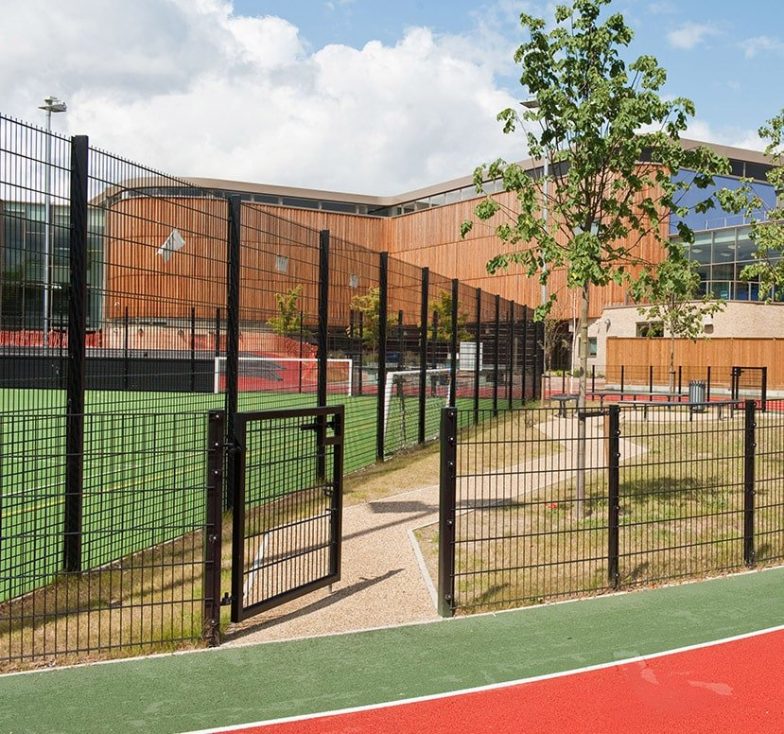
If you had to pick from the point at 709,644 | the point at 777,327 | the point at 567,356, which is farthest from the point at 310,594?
the point at 567,356

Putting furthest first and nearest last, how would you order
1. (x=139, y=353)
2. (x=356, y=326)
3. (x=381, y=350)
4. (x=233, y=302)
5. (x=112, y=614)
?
(x=381, y=350) < (x=356, y=326) < (x=139, y=353) < (x=233, y=302) < (x=112, y=614)

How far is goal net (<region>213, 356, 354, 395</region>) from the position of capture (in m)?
11.7

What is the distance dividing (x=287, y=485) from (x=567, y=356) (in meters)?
45.3

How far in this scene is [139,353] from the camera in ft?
30.3

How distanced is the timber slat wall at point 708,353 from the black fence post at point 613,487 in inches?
1247

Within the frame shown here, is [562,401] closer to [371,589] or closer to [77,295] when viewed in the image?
[371,589]

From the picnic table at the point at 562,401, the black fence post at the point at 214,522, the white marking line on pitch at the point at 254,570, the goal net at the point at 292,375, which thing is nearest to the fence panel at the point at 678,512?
the picnic table at the point at 562,401

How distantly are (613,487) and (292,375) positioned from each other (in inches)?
289

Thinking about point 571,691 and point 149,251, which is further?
point 149,251

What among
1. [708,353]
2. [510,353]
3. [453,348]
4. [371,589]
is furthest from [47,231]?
[708,353]

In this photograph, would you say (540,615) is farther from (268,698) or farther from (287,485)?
(287,485)

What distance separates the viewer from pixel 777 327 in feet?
138

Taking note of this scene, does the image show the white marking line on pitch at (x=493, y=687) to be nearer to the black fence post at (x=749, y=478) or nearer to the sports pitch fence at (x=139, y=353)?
the sports pitch fence at (x=139, y=353)

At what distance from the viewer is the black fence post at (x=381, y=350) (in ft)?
41.5
